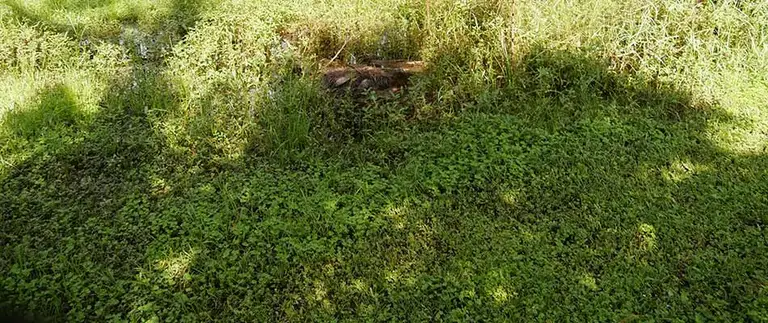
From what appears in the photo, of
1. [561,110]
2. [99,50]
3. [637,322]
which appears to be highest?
[99,50]

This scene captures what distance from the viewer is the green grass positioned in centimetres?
282

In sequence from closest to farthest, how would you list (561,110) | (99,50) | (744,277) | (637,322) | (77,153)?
(637,322) → (744,277) → (77,153) → (561,110) → (99,50)

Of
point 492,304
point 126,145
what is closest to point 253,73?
point 126,145

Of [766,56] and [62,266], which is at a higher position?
[766,56]

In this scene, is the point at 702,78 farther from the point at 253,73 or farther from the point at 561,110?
the point at 253,73

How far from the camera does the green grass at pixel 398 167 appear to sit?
111 inches

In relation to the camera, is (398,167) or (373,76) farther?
(373,76)

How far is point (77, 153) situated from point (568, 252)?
3345 millimetres

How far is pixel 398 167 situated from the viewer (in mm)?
3734

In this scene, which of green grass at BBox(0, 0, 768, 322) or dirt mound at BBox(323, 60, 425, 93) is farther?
dirt mound at BBox(323, 60, 425, 93)

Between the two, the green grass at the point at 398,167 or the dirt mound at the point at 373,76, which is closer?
the green grass at the point at 398,167

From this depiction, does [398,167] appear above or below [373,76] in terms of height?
below

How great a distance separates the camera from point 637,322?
2619 millimetres

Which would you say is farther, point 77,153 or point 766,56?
point 766,56
